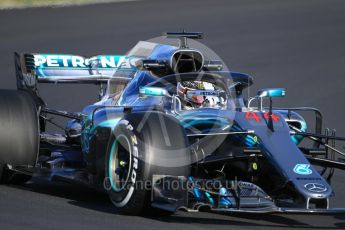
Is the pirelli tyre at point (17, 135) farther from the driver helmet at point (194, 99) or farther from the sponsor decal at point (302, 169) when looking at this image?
the sponsor decal at point (302, 169)

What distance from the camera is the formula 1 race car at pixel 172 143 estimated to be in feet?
24.7

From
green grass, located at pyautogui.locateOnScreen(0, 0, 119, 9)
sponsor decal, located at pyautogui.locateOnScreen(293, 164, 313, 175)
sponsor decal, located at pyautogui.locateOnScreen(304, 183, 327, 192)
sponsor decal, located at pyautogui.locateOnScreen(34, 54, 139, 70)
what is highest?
green grass, located at pyautogui.locateOnScreen(0, 0, 119, 9)

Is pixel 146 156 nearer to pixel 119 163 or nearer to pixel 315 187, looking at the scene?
pixel 119 163

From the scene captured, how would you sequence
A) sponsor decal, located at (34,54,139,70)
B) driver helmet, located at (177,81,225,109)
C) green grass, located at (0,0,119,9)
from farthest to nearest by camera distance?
green grass, located at (0,0,119,9)
sponsor decal, located at (34,54,139,70)
driver helmet, located at (177,81,225,109)

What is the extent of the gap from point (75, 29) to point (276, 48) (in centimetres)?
488

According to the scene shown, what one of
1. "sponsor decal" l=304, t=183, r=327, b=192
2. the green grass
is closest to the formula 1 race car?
"sponsor decal" l=304, t=183, r=327, b=192

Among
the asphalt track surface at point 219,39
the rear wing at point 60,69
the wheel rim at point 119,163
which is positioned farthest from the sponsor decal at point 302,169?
the rear wing at point 60,69

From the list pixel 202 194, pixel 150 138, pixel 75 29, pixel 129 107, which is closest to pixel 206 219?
pixel 202 194

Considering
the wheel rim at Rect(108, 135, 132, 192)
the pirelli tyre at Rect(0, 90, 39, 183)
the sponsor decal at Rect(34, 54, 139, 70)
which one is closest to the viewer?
the wheel rim at Rect(108, 135, 132, 192)

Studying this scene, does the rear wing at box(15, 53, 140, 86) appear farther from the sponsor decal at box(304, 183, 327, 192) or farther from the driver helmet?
the sponsor decal at box(304, 183, 327, 192)

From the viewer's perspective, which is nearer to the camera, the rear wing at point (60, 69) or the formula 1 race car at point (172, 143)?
the formula 1 race car at point (172, 143)

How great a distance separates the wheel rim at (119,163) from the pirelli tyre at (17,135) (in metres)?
1.60

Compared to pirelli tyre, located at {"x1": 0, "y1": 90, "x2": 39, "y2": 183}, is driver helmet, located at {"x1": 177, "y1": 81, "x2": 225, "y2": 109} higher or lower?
higher

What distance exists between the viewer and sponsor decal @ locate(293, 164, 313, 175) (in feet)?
25.2
